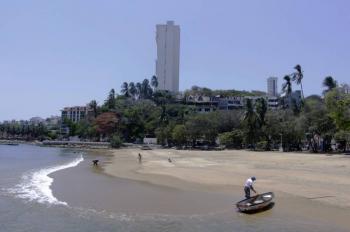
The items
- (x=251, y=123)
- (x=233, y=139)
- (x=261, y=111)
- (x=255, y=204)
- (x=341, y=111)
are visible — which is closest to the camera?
(x=255, y=204)

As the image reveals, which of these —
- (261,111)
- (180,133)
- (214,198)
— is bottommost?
(214,198)

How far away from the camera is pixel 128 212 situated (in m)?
21.7

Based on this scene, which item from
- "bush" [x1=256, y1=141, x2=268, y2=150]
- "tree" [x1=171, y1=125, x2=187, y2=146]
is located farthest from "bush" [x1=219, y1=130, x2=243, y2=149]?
"tree" [x1=171, y1=125, x2=187, y2=146]

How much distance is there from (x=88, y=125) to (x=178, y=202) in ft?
522

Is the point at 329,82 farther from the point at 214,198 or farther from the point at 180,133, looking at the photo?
the point at 214,198

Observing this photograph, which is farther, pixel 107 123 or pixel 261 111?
pixel 107 123

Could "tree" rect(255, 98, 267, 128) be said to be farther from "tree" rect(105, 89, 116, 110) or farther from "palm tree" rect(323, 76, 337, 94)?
"tree" rect(105, 89, 116, 110)

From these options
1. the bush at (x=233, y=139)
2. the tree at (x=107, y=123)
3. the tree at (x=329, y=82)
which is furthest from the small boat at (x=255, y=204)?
the tree at (x=107, y=123)

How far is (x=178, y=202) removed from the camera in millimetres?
24438

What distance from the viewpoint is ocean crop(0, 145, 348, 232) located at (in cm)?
1798

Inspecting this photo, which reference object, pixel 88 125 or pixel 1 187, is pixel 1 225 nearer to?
→ pixel 1 187

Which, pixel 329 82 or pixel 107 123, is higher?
pixel 329 82

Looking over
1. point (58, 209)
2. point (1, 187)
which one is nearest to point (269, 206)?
point (58, 209)

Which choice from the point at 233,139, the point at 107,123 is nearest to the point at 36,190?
the point at 233,139
